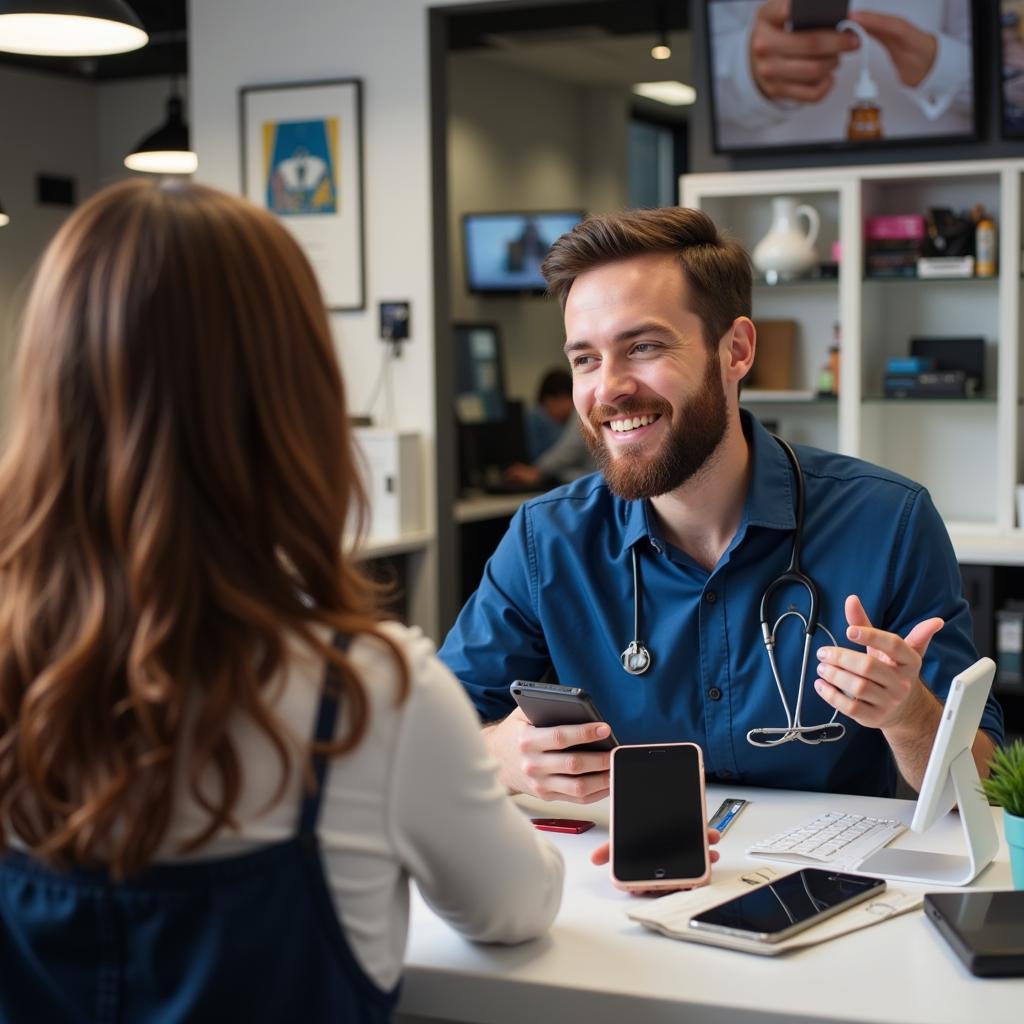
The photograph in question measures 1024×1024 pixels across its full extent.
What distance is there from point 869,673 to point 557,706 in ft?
1.17

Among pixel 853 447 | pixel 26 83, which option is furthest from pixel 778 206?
pixel 26 83

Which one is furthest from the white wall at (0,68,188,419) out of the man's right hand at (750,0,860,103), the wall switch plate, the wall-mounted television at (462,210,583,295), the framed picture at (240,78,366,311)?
the man's right hand at (750,0,860,103)

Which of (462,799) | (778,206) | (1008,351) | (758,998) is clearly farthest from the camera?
(778,206)

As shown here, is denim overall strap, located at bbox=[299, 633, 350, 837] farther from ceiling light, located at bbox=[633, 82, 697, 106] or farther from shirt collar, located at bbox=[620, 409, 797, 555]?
ceiling light, located at bbox=[633, 82, 697, 106]

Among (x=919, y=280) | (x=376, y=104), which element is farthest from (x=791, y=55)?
(x=376, y=104)

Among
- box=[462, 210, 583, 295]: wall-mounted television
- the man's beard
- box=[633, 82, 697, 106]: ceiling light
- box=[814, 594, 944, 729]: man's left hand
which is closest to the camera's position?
box=[814, 594, 944, 729]: man's left hand

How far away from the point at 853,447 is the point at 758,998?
11.3ft

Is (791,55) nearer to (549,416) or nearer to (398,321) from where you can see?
(398,321)

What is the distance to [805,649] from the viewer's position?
1.94 meters

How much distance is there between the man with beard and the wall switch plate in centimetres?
318

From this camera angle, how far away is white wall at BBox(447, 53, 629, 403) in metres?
7.94

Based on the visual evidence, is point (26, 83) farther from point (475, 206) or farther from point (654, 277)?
point (654, 277)

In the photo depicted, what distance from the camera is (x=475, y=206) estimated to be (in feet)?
26.6

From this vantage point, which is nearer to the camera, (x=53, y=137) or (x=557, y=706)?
(x=557, y=706)
